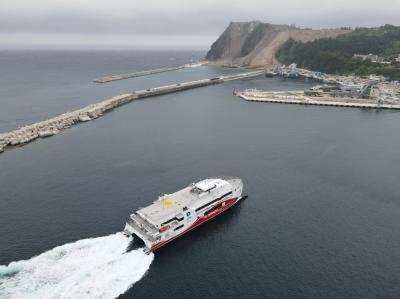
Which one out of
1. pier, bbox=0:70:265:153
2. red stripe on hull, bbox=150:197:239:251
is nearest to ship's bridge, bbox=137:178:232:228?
red stripe on hull, bbox=150:197:239:251

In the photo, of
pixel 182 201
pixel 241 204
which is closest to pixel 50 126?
pixel 182 201

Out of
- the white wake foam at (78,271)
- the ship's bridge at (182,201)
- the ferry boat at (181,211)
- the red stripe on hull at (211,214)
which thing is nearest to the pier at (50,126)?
the white wake foam at (78,271)

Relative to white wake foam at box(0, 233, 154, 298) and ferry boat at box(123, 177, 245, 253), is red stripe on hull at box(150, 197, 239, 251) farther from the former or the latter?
white wake foam at box(0, 233, 154, 298)

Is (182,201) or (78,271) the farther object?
(182,201)

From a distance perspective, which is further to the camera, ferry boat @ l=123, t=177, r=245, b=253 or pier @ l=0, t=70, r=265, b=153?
pier @ l=0, t=70, r=265, b=153

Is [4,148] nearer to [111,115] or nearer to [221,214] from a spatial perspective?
[111,115]

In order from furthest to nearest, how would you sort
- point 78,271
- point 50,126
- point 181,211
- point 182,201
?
point 50,126 → point 182,201 → point 181,211 → point 78,271

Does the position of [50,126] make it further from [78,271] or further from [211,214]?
[78,271]
